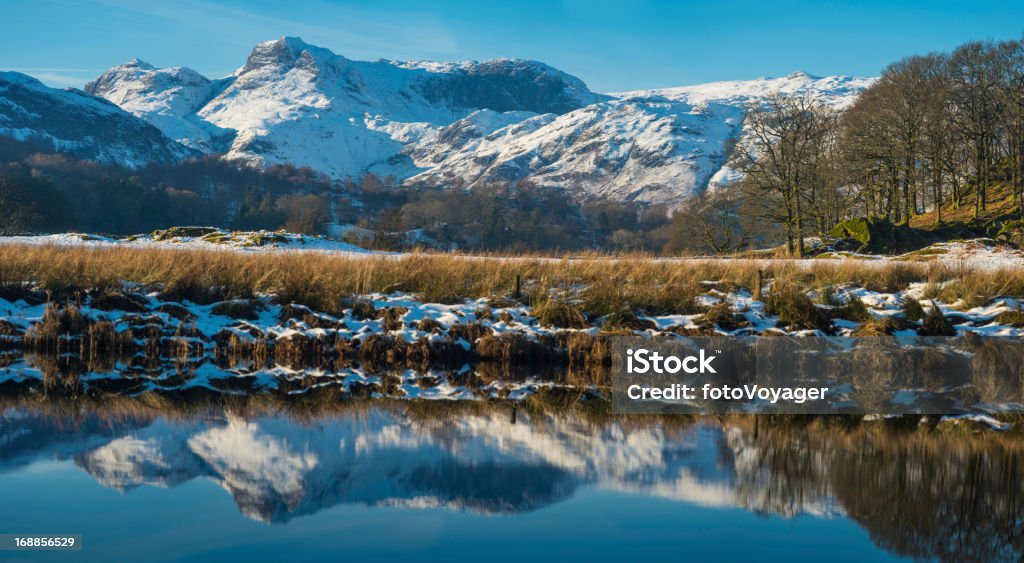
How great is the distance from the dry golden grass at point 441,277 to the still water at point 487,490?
6.88 m

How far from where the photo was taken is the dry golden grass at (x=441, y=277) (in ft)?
61.6

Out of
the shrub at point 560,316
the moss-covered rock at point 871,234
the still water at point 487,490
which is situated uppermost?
the moss-covered rock at point 871,234

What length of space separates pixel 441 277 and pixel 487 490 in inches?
439

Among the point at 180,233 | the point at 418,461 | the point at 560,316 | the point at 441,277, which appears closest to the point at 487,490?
the point at 418,461

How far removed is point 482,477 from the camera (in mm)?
9641

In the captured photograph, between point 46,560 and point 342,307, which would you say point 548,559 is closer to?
point 46,560

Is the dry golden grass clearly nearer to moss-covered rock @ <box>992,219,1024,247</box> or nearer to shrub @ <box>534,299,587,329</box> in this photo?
shrub @ <box>534,299,587,329</box>

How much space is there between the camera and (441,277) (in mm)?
20062

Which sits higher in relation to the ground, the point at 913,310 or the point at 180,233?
the point at 180,233

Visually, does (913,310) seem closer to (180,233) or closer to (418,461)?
(418,461)

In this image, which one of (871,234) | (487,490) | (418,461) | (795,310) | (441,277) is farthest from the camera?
(871,234)

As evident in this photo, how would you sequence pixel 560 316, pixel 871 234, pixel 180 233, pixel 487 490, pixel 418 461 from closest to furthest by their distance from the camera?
pixel 487 490, pixel 418 461, pixel 560 316, pixel 871 234, pixel 180 233

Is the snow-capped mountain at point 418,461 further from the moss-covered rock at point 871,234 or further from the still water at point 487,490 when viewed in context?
the moss-covered rock at point 871,234

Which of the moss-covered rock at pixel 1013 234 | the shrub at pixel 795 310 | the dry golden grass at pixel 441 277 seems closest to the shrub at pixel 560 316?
the dry golden grass at pixel 441 277
